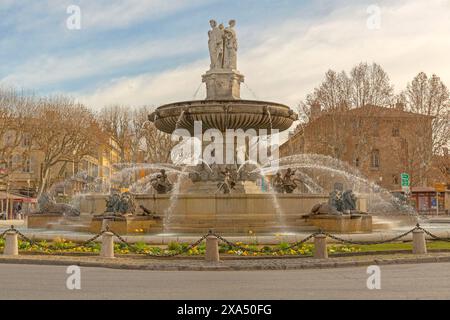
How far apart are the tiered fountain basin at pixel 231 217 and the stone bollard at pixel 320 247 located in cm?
480

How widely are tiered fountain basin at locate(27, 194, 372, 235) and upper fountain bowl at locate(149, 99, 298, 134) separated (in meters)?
4.31

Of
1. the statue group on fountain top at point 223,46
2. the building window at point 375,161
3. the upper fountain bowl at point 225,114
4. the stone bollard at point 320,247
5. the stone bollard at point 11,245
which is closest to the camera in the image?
the stone bollard at point 320,247

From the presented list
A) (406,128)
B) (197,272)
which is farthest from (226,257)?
(406,128)

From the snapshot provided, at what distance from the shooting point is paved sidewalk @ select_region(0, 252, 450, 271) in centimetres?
1473

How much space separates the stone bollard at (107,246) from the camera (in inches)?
640

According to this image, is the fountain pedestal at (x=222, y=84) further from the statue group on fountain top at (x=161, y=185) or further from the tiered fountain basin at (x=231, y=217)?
the tiered fountain basin at (x=231, y=217)

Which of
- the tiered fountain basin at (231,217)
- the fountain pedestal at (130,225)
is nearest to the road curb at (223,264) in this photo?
the fountain pedestal at (130,225)

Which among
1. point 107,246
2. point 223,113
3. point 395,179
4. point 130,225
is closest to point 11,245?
point 107,246

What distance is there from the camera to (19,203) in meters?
68.2

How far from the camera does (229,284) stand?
1203 centimetres

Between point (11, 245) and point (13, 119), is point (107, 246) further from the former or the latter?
point (13, 119)
